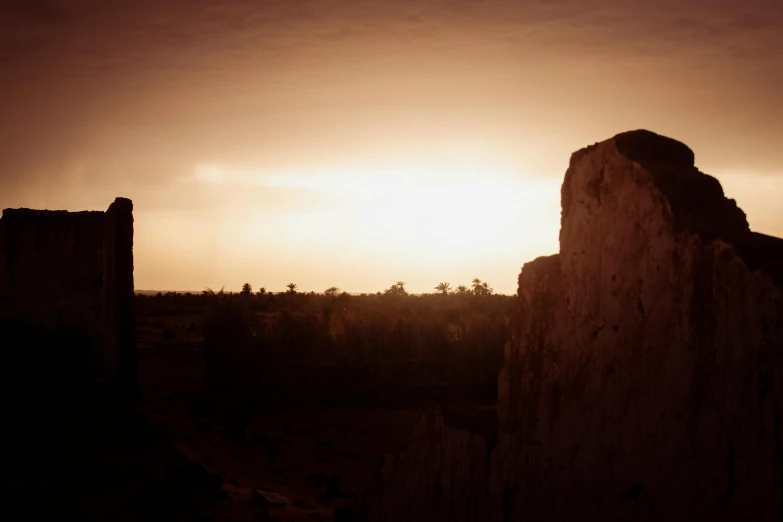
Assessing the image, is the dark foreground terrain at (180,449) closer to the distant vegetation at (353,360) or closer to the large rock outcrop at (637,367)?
the distant vegetation at (353,360)

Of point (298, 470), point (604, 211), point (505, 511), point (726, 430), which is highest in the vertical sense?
point (604, 211)

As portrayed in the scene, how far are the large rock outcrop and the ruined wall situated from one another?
25.4 ft

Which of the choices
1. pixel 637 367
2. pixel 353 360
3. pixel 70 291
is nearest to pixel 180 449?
pixel 353 360

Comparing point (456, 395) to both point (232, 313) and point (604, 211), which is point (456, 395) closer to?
point (232, 313)

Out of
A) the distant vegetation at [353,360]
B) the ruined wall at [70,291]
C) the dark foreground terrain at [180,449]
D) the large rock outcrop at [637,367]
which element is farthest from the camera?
the distant vegetation at [353,360]

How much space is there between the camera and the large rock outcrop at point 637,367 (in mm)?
2682

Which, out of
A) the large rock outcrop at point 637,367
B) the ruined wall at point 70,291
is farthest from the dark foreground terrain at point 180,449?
the large rock outcrop at point 637,367

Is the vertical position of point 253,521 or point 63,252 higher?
point 63,252

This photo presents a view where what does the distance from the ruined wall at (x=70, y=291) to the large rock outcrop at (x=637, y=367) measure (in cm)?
775

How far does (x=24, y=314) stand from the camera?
39.3 feet

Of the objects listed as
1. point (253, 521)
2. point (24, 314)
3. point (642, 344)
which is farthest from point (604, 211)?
point (24, 314)

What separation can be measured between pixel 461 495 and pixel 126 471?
4.95 meters

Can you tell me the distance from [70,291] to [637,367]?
1040cm

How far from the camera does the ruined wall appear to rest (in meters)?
10.9
